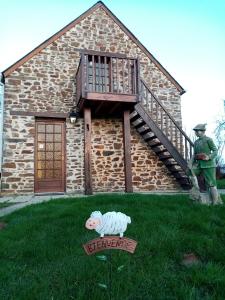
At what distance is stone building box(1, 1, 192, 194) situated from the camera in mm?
9375

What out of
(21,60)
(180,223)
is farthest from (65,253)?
(21,60)

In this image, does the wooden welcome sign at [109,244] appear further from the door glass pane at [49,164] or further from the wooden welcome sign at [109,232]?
the door glass pane at [49,164]

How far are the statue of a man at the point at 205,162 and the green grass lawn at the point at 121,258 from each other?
1.74ft

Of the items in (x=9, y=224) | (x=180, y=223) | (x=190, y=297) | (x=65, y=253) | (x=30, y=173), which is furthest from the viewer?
(x=30, y=173)

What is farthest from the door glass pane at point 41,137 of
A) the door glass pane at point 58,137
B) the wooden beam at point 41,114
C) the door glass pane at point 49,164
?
the door glass pane at point 49,164

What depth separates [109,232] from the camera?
2.47m

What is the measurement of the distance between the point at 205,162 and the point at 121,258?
127 inches

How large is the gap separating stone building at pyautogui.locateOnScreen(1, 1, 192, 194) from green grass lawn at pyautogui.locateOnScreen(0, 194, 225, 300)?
419cm

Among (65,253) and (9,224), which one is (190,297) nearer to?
(65,253)

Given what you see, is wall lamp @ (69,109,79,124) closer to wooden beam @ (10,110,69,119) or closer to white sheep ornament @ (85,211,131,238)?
wooden beam @ (10,110,69,119)

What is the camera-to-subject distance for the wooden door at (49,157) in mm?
9914

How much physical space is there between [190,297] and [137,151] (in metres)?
8.25

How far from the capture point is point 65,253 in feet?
11.6

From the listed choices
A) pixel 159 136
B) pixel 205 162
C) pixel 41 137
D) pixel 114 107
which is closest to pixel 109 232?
pixel 205 162
